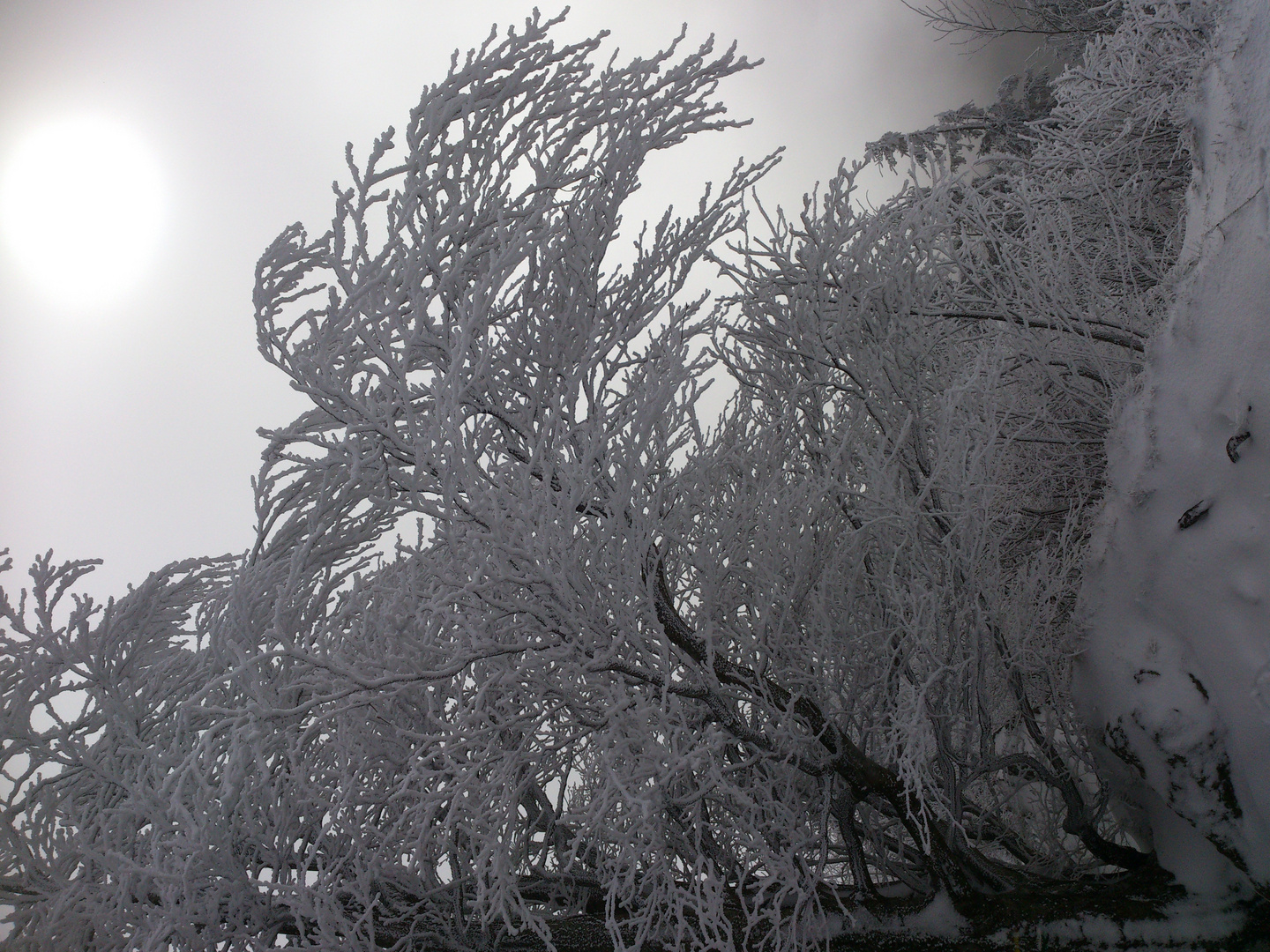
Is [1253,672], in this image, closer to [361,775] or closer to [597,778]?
[597,778]

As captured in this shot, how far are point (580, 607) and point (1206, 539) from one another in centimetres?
260

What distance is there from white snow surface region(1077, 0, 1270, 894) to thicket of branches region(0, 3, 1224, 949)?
1.29 ft

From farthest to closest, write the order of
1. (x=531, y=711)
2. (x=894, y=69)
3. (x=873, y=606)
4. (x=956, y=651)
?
(x=894, y=69) → (x=873, y=606) → (x=956, y=651) → (x=531, y=711)

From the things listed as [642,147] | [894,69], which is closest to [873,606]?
[642,147]

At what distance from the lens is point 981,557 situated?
12.5ft

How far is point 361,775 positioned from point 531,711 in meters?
1.40

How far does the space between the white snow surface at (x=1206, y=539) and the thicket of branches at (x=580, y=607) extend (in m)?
0.39

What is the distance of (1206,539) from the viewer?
3248 mm

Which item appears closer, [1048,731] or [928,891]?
[928,891]

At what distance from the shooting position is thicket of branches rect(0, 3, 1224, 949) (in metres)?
2.73

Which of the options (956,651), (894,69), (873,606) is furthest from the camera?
(894,69)

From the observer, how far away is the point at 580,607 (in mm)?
2785

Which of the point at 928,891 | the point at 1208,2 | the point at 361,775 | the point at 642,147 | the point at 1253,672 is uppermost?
the point at 1208,2

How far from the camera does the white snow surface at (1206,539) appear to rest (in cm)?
314
